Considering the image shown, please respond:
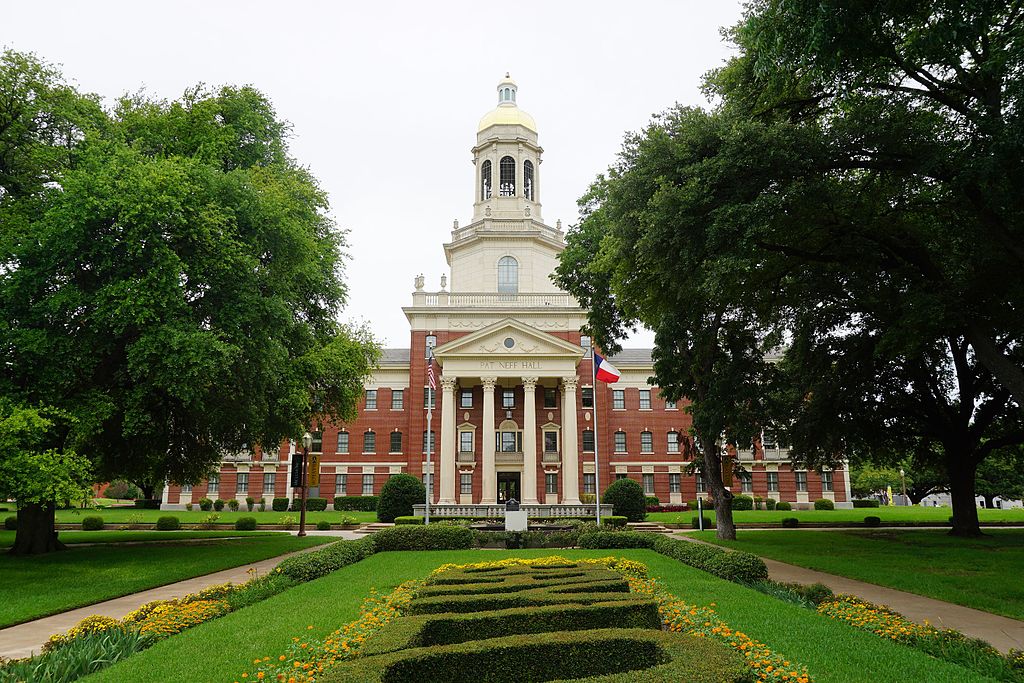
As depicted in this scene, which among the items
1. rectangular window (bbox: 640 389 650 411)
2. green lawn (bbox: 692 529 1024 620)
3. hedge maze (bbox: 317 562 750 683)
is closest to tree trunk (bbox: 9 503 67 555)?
hedge maze (bbox: 317 562 750 683)

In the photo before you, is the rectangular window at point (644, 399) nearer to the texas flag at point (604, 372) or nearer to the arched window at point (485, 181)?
the arched window at point (485, 181)

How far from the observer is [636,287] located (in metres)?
19.2

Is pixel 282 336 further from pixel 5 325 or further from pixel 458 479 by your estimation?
pixel 458 479

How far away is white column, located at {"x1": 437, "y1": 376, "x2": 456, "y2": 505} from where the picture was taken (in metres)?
48.6

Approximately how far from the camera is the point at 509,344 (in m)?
50.8

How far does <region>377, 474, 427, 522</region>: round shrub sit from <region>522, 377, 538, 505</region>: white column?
27.2ft

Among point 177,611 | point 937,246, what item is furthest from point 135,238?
point 937,246

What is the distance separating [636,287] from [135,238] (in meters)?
13.5

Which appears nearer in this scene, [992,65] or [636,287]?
[992,65]

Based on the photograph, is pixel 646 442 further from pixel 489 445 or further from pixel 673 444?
pixel 489 445

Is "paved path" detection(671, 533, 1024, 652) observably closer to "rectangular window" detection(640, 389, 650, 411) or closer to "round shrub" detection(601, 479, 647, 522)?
"round shrub" detection(601, 479, 647, 522)

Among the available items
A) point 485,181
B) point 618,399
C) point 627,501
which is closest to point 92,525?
point 627,501

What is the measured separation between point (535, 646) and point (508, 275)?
49909mm

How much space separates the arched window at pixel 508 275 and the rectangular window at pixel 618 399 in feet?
41.4
